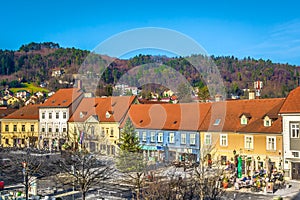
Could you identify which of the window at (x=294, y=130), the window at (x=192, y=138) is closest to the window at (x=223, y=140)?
the window at (x=192, y=138)

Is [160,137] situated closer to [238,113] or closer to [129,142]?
[129,142]

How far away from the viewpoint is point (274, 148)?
30.6 metres

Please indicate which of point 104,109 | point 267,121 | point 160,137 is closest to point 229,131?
point 267,121

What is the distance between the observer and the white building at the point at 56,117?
173 feet

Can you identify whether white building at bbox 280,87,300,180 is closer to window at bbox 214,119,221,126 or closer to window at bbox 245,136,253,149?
window at bbox 245,136,253,149

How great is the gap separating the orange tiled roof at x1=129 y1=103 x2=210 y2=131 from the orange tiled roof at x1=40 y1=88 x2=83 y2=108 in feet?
40.0

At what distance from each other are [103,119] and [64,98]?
1114 cm

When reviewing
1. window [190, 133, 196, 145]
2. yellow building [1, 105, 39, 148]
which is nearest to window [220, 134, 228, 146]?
window [190, 133, 196, 145]

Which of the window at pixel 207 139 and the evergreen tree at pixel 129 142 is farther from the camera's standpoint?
the window at pixel 207 139

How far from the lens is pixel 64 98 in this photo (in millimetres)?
55219

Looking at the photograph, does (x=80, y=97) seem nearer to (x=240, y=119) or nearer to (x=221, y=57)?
(x=240, y=119)

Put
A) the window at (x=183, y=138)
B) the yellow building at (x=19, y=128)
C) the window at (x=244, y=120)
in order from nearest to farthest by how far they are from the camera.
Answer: the window at (x=244, y=120) → the window at (x=183, y=138) → the yellow building at (x=19, y=128)

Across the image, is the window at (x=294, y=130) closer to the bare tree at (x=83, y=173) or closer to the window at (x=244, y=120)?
the window at (x=244, y=120)

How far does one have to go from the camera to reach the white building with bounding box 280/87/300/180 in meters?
28.5
